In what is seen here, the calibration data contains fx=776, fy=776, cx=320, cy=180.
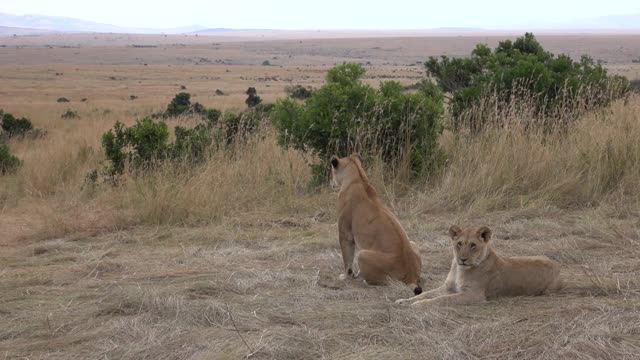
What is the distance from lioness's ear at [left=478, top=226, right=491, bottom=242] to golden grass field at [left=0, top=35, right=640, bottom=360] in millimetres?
477

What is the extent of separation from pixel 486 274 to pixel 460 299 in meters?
0.32

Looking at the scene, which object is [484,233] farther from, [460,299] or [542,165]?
[542,165]

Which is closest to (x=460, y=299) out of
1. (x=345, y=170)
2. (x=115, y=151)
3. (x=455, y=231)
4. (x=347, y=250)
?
(x=455, y=231)

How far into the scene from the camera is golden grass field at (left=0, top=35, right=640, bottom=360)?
4879 mm

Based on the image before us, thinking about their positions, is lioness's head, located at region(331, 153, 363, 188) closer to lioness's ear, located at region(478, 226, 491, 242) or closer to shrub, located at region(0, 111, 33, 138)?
lioness's ear, located at region(478, 226, 491, 242)

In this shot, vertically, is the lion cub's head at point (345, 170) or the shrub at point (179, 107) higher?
the lion cub's head at point (345, 170)

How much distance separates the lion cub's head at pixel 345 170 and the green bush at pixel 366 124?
2.98 metres

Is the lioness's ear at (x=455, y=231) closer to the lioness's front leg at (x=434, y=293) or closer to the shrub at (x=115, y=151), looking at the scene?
the lioness's front leg at (x=434, y=293)

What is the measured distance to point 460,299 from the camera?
5664mm

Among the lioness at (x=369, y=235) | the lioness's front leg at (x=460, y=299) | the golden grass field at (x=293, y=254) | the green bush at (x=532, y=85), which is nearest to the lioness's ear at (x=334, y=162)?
the lioness at (x=369, y=235)

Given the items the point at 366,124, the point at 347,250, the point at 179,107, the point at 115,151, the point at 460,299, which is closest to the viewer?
the point at 460,299

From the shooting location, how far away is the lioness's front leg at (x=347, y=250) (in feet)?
21.6

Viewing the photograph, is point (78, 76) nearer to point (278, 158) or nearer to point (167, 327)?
point (278, 158)

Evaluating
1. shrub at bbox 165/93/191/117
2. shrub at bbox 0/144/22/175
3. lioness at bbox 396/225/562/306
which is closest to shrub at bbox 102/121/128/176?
shrub at bbox 0/144/22/175
